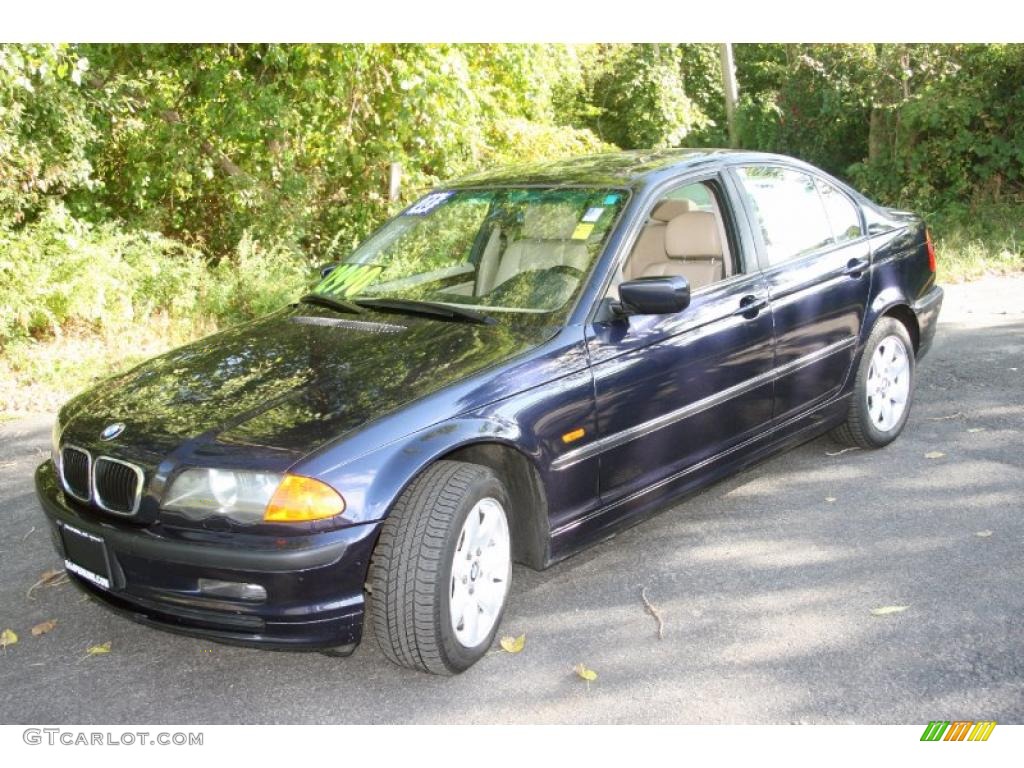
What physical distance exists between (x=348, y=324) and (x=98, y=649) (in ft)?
5.05

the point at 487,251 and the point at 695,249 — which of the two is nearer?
the point at 487,251

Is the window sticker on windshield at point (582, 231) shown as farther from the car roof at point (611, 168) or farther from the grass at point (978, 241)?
the grass at point (978, 241)

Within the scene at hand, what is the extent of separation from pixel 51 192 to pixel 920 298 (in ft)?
27.4

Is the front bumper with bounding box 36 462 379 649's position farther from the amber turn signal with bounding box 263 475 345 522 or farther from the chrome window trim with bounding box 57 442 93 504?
the chrome window trim with bounding box 57 442 93 504

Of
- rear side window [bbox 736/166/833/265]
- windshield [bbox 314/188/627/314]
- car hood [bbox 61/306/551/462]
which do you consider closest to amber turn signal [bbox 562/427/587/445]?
car hood [bbox 61/306/551/462]

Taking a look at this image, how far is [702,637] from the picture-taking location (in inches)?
157

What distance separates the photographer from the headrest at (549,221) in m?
4.69

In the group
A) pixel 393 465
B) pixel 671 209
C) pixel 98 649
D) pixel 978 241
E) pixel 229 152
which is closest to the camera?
pixel 393 465

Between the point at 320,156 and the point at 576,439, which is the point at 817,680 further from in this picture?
the point at 320,156

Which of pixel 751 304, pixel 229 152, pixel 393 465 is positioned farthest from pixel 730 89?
pixel 393 465

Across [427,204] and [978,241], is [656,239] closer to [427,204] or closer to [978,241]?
[427,204]

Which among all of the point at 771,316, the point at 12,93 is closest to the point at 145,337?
the point at 12,93

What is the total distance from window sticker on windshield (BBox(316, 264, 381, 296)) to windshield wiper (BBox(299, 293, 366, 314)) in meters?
0.06

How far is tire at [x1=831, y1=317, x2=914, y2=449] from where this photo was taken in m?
5.78
